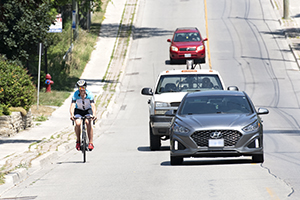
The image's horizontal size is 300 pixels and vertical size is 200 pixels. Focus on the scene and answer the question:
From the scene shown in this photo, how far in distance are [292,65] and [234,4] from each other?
22.1m

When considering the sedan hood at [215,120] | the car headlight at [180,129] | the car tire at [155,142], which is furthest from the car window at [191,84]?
the car headlight at [180,129]

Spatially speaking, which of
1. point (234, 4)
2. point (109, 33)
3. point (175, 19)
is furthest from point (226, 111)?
point (234, 4)

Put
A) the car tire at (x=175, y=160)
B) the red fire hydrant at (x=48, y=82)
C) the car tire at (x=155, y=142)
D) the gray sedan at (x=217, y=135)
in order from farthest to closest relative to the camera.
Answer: the red fire hydrant at (x=48, y=82), the car tire at (x=155, y=142), the car tire at (x=175, y=160), the gray sedan at (x=217, y=135)

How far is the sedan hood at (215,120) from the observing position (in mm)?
11227

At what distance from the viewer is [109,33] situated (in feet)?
156

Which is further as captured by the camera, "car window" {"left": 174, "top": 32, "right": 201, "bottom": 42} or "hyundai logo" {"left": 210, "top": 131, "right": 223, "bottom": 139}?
"car window" {"left": 174, "top": 32, "right": 201, "bottom": 42}

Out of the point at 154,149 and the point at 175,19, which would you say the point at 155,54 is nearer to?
the point at 175,19

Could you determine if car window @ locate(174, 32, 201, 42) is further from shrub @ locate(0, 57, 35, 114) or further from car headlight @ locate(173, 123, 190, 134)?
car headlight @ locate(173, 123, 190, 134)

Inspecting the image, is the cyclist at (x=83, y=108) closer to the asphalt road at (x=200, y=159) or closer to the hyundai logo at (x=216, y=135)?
the asphalt road at (x=200, y=159)

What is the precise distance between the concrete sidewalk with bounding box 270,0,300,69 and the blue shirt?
25449 mm

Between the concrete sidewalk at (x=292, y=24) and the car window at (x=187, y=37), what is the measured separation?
684 centimetres

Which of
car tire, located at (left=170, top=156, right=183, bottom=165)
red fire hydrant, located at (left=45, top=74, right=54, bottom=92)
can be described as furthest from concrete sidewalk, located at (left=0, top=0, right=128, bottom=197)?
car tire, located at (left=170, top=156, right=183, bottom=165)

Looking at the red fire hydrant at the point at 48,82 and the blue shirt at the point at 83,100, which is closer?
the blue shirt at the point at 83,100

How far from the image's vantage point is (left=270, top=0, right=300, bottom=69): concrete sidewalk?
41.3 meters
